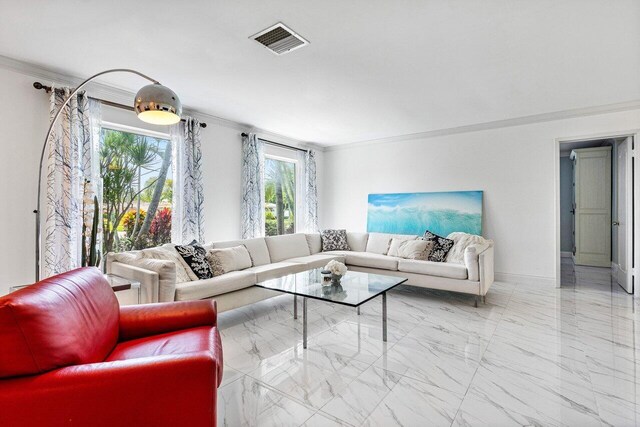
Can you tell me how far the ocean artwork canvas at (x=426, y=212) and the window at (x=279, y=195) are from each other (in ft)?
5.17

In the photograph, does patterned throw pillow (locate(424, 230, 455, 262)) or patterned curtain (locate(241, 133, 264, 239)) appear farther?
patterned curtain (locate(241, 133, 264, 239))

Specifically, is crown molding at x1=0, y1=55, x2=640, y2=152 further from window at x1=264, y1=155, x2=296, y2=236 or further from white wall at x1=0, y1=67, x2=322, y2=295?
window at x1=264, y1=155, x2=296, y2=236

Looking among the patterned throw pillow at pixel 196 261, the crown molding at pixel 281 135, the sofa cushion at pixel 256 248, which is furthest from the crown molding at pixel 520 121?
the patterned throw pillow at pixel 196 261

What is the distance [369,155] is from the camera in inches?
241

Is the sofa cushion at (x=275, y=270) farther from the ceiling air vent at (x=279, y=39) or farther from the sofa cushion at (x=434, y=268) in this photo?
the ceiling air vent at (x=279, y=39)

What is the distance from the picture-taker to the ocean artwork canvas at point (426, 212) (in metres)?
4.98

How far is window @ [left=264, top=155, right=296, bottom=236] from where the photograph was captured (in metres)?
5.61

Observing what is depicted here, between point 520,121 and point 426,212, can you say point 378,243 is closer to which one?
point 426,212

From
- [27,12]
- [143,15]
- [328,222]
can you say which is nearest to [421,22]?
[143,15]

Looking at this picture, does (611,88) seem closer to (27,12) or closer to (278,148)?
(278,148)

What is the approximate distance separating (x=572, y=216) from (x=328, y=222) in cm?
546

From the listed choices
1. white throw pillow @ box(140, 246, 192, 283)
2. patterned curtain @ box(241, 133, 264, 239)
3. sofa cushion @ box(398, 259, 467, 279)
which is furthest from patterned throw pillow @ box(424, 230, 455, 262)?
white throw pillow @ box(140, 246, 192, 283)

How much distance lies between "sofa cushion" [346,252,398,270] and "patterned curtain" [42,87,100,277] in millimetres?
3368

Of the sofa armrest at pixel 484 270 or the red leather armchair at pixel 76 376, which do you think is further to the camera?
the sofa armrest at pixel 484 270
